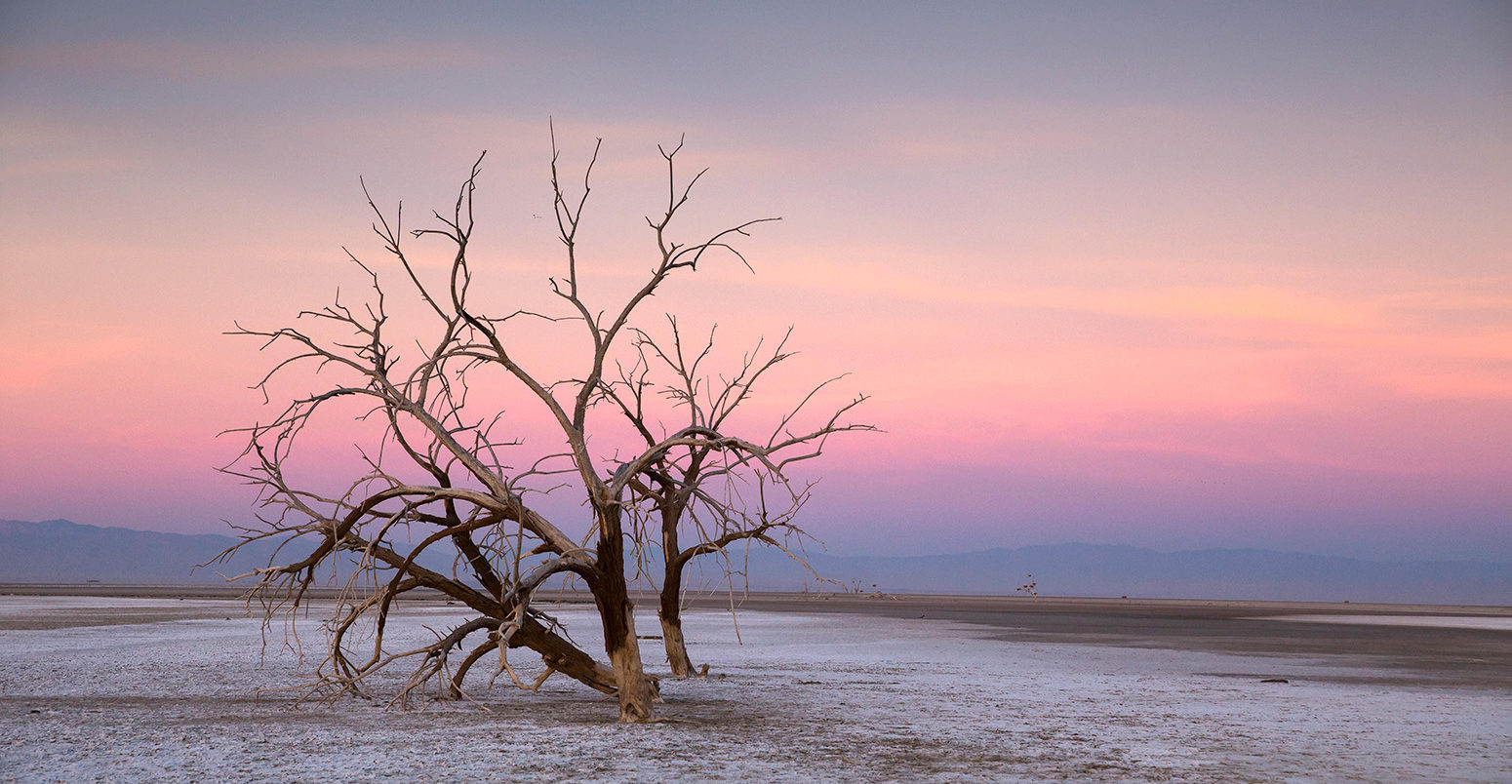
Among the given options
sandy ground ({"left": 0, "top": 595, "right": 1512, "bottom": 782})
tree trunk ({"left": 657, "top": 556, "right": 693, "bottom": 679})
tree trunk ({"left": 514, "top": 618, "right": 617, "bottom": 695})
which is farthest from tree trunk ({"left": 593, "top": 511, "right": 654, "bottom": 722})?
tree trunk ({"left": 657, "top": 556, "right": 693, "bottom": 679})

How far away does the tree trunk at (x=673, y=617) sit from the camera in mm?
15781

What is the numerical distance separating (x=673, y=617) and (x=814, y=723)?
4104mm

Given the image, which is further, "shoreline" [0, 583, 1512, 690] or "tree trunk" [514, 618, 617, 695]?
"shoreline" [0, 583, 1512, 690]

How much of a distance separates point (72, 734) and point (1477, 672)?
20.8m

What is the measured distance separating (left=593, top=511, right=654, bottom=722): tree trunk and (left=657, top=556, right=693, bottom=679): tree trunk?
3.06 meters

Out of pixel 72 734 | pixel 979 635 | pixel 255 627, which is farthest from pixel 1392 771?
pixel 255 627

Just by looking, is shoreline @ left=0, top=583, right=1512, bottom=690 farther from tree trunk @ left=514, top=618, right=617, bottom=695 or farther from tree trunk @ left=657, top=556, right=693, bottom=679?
tree trunk @ left=514, top=618, right=617, bottom=695

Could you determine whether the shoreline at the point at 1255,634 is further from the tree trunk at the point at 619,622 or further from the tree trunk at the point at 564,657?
the tree trunk at the point at 619,622

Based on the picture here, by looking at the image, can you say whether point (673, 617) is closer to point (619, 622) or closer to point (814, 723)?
point (814, 723)

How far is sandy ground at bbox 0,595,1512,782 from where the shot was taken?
9531 mm

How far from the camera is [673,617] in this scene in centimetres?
1611

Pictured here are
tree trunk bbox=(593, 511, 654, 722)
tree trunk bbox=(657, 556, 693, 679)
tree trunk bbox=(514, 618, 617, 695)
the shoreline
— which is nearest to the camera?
tree trunk bbox=(593, 511, 654, 722)

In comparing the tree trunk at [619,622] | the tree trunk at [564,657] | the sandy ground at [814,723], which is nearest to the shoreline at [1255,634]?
the sandy ground at [814,723]

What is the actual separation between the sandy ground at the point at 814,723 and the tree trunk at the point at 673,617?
1.53ft
